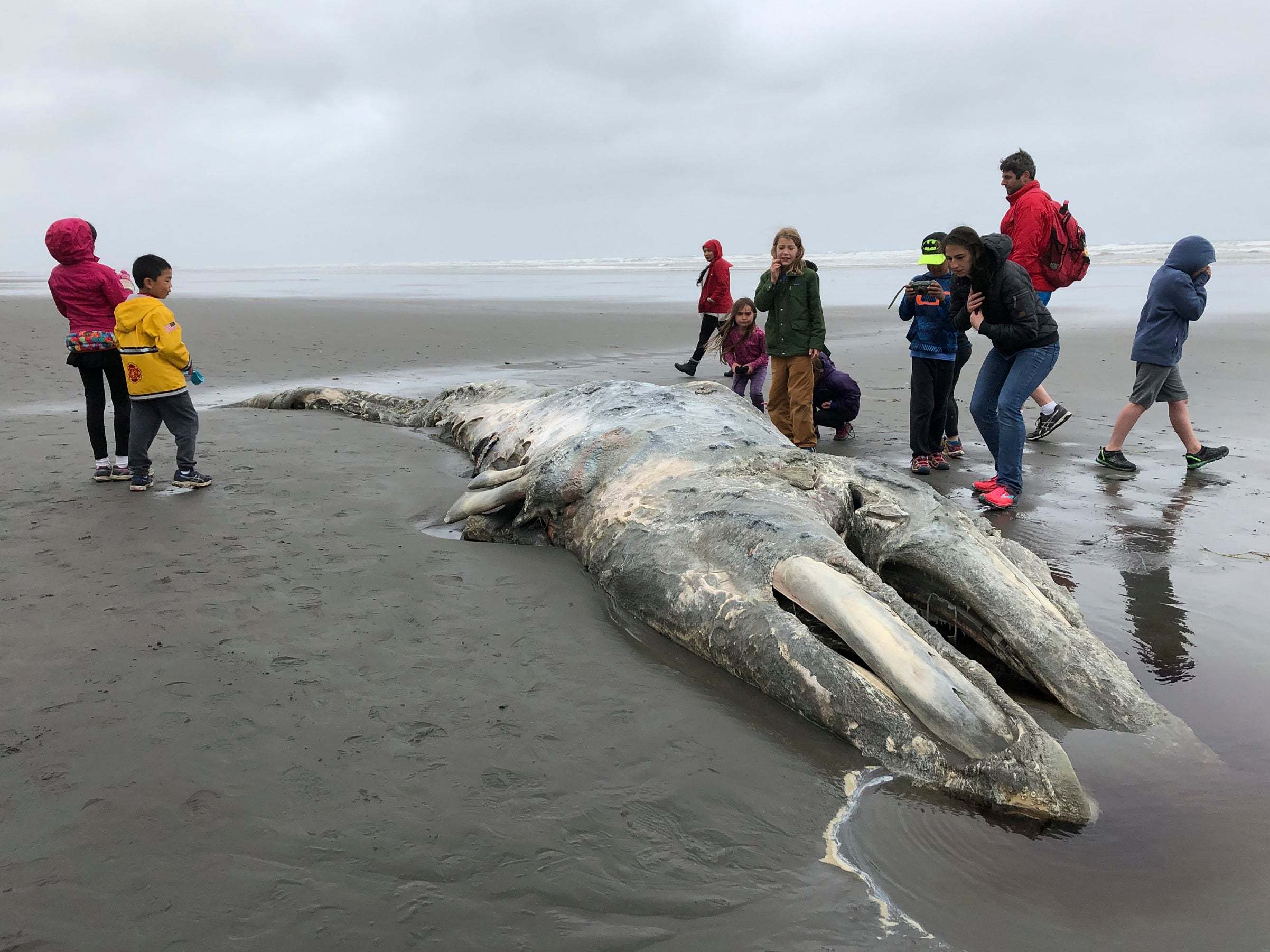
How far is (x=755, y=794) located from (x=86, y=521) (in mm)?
4415

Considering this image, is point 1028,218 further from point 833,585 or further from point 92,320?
point 92,320

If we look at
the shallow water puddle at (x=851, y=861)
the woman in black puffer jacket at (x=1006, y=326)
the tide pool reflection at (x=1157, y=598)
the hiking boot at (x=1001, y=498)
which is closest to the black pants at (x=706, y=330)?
the woman in black puffer jacket at (x=1006, y=326)

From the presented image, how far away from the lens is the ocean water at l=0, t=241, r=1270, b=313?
26.8 meters

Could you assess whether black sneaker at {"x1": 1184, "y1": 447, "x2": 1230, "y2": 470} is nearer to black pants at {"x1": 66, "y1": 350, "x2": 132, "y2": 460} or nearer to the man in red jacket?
the man in red jacket

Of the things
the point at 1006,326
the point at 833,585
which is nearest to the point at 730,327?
the point at 1006,326

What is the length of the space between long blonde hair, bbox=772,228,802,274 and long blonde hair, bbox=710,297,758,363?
1646 mm

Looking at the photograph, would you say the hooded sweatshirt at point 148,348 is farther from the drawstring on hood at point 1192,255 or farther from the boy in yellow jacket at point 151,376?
the drawstring on hood at point 1192,255

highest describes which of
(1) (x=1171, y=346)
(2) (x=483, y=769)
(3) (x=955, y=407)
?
(1) (x=1171, y=346)

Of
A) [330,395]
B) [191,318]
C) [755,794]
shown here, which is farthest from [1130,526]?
[191,318]

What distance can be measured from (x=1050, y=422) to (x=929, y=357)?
80.1 inches

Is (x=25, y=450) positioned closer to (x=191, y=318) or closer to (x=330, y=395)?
(x=330, y=395)

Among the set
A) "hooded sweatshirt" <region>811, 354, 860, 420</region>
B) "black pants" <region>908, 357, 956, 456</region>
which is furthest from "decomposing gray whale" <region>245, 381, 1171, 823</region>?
"hooded sweatshirt" <region>811, 354, 860, 420</region>

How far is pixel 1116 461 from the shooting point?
23.3ft

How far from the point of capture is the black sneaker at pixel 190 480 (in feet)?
18.8
